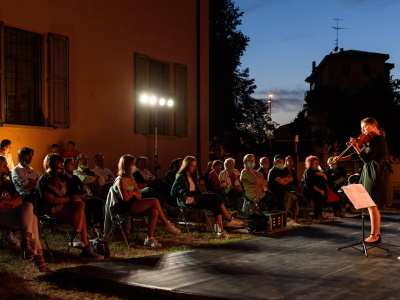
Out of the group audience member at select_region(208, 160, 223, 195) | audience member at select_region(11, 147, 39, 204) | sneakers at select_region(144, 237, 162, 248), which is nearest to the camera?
sneakers at select_region(144, 237, 162, 248)

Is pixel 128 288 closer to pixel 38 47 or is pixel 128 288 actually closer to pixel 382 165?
pixel 382 165

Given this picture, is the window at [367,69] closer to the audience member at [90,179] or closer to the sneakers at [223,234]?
the audience member at [90,179]

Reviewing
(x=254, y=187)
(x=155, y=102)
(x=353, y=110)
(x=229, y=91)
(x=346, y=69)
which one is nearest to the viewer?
(x=254, y=187)

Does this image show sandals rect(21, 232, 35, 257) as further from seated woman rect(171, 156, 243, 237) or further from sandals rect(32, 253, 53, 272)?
seated woman rect(171, 156, 243, 237)

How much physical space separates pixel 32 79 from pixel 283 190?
5.42m

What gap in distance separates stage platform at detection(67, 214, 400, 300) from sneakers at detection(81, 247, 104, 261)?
42 centimetres

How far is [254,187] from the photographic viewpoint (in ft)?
35.6

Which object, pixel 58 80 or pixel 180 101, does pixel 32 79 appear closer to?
pixel 58 80

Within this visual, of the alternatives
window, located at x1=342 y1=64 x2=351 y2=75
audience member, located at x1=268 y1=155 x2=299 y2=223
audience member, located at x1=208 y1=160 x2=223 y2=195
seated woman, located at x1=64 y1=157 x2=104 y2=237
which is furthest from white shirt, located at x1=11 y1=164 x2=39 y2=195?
window, located at x1=342 y1=64 x2=351 y2=75

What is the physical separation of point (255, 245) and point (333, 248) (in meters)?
1.06

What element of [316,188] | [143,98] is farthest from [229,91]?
[316,188]

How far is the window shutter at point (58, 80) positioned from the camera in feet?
37.6

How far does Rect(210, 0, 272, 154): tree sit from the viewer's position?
2531 centimetres

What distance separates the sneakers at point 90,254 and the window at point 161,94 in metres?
6.82
